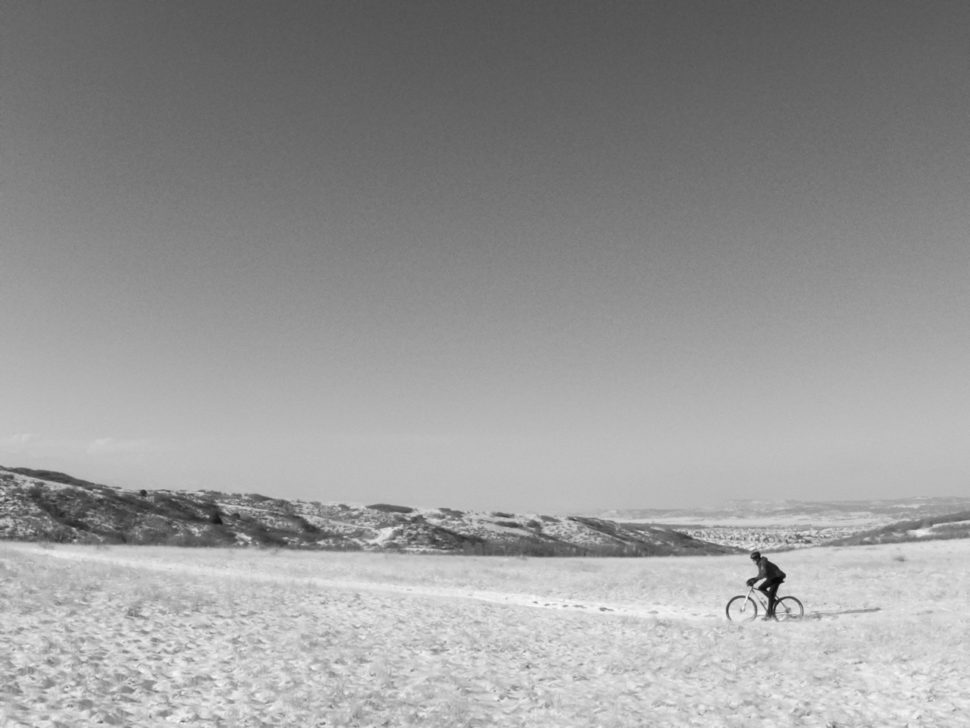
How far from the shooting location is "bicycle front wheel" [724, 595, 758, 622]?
24.2 meters

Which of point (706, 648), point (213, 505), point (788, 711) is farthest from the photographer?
point (213, 505)

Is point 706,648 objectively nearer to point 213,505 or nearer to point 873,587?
point 873,587

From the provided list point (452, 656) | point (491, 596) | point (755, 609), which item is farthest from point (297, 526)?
point (452, 656)

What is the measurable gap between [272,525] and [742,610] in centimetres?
7127

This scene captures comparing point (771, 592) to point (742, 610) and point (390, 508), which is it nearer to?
point (742, 610)

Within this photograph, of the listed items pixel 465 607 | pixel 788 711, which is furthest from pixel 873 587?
pixel 788 711

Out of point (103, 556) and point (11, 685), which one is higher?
point (11, 685)

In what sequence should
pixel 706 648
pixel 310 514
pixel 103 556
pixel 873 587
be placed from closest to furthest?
pixel 706 648 → pixel 873 587 → pixel 103 556 → pixel 310 514

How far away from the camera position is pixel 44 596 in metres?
20.2

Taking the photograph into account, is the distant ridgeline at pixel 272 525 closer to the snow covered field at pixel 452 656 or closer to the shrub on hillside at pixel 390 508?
the shrub on hillside at pixel 390 508

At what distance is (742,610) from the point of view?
24.6 metres

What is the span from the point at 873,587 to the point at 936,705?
67.4 feet

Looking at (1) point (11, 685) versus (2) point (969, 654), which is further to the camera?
(2) point (969, 654)

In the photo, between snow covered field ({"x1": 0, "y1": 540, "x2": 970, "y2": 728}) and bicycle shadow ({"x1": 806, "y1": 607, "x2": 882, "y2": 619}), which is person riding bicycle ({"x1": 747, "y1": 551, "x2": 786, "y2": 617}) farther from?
bicycle shadow ({"x1": 806, "y1": 607, "x2": 882, "y2": 619})
